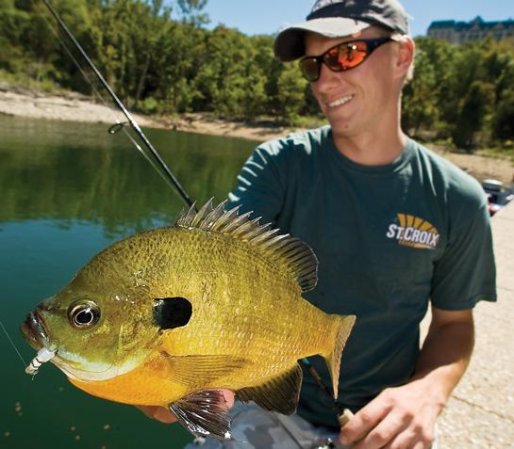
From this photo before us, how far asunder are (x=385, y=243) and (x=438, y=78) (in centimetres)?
4537

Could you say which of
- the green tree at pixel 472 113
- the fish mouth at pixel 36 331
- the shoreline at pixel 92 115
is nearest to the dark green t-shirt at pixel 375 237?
the fish mouth at pixel 36 331

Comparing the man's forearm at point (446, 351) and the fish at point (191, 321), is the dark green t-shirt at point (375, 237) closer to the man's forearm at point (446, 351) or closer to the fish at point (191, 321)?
the man's forearm at point (446, 351)

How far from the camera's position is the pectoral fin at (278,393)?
51.9 inches

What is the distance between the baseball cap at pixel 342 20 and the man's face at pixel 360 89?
0.16 feet

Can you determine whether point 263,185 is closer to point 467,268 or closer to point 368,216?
point 368,216

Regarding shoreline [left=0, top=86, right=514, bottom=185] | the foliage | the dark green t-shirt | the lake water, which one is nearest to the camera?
the dark green t-shirt

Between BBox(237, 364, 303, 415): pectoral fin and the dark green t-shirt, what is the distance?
0.78 metres

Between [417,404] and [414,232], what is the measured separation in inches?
27.4

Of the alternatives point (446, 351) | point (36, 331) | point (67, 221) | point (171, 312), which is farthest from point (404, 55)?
point (67, 221)

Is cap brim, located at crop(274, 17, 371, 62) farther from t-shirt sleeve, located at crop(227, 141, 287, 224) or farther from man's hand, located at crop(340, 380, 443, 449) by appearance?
man's hand, located at crop(340, 380, 443, 449)

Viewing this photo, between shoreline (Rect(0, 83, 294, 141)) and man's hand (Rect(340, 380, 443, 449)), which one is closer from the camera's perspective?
man's hand (Rect(340, 380, 443, 449))

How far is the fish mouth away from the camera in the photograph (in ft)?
3.38

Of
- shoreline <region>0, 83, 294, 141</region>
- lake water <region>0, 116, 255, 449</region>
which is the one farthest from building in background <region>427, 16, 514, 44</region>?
lake water <region>0, 116, 255, 449</region>

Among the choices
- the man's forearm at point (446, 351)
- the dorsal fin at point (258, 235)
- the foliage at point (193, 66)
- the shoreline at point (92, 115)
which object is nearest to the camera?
the dorsal fin at point (258, 235)
